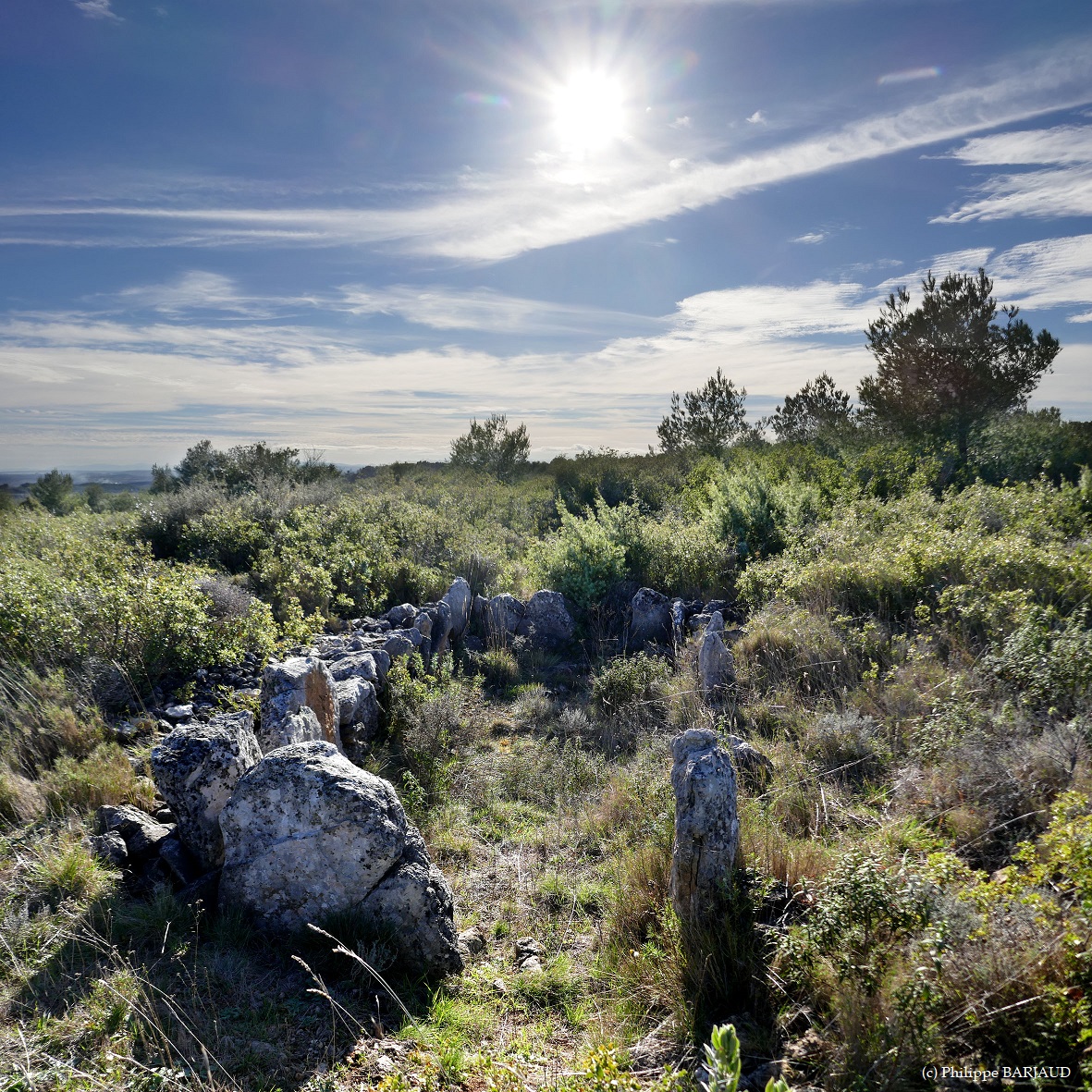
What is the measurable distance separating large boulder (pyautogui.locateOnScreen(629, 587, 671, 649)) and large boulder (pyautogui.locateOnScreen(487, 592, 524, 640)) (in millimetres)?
1762

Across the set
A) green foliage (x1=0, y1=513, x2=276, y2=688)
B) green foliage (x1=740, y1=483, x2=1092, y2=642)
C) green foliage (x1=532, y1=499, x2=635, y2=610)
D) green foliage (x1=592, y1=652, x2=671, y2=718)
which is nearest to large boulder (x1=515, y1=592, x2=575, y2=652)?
green foliage (x1=532, y1=499, x2=635, y2=610)

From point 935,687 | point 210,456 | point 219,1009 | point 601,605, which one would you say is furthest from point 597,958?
point 210,456

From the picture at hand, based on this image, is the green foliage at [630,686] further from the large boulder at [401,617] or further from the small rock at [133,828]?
the small rock at [133,828]

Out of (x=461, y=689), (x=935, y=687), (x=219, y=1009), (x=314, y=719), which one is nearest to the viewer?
(x=219, y=1009)

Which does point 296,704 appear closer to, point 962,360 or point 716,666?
point 716,666

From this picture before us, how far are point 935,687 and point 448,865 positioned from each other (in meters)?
4.02

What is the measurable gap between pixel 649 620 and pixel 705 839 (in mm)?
6138

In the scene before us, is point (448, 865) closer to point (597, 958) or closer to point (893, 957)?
point (597, 958)

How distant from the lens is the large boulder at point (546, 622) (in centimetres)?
946

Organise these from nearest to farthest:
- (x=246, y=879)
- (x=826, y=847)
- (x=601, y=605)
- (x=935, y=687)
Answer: (x=246, y=879)
(x=826, y=847)
(x=935, y=687)
(x=601, y=605)

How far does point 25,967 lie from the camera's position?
2.93 meters

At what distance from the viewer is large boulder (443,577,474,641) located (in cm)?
916

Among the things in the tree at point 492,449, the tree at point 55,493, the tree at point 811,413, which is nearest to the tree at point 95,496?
the tree at point 55,493

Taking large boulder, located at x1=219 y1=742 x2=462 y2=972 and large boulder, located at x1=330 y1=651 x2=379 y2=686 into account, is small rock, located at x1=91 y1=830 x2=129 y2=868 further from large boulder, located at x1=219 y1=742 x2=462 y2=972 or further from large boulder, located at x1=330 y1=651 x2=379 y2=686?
large boulder, located at x1=330 y1=651 x2=379 y2=686
